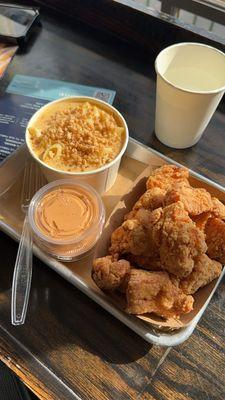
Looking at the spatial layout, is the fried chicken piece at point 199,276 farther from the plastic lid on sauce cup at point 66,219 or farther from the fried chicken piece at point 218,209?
the plastic lid on sauce cup at point 66,219

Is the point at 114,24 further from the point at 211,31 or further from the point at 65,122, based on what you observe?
the point at 65,122

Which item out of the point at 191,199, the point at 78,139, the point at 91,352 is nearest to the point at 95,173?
the point at 78,139

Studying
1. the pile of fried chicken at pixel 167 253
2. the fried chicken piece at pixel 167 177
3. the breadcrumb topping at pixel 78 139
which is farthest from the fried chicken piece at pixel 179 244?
the breadcrumb topping at pixel 78 139

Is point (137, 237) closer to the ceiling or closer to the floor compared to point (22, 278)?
closer to the ceiling

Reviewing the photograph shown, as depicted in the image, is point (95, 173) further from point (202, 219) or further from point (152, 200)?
point (202, 219)

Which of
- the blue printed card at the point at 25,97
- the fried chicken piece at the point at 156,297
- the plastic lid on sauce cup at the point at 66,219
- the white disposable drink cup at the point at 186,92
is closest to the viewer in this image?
the fried chicken piece at the point at 156,297

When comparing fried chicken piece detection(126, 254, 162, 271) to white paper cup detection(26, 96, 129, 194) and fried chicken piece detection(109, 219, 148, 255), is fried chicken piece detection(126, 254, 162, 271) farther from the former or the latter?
white paper cup detection(26, 96, 129, 194)
